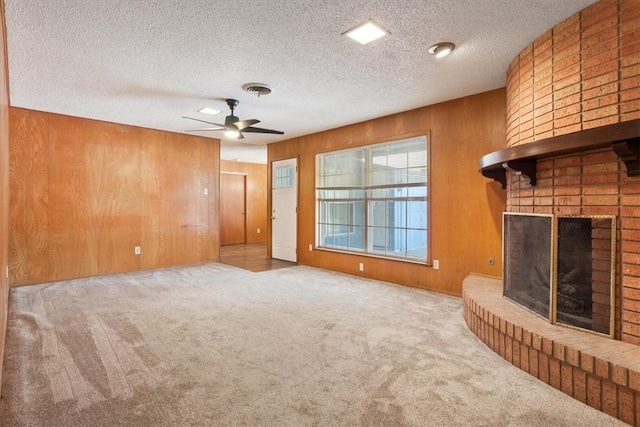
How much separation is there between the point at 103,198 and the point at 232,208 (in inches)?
163

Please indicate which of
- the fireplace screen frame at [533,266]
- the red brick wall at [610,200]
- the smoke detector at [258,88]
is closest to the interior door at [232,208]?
the smoke detector at [258,88]

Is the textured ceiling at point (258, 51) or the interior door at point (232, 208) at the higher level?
the textured ceiling at point (258, 51)

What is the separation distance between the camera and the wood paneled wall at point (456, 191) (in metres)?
3.74

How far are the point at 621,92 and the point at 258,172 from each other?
8490mm

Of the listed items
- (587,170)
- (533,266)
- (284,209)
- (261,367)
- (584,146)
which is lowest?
(261,367)

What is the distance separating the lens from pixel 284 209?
21.5ft

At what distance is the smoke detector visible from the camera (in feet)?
11.7

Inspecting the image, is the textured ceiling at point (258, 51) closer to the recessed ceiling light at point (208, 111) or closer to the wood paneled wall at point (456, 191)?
the recessed ceiling light at point (208, 111)

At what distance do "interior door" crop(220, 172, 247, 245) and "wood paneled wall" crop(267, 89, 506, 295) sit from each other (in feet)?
17.1

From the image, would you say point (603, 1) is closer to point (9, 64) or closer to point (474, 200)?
point (474, 200)

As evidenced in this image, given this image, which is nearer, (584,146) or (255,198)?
(584,146)

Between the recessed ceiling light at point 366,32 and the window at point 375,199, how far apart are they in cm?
213

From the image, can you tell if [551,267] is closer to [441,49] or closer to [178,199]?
[441,49]

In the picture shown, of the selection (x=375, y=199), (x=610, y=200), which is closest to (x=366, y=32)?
(x=610, y=200)
